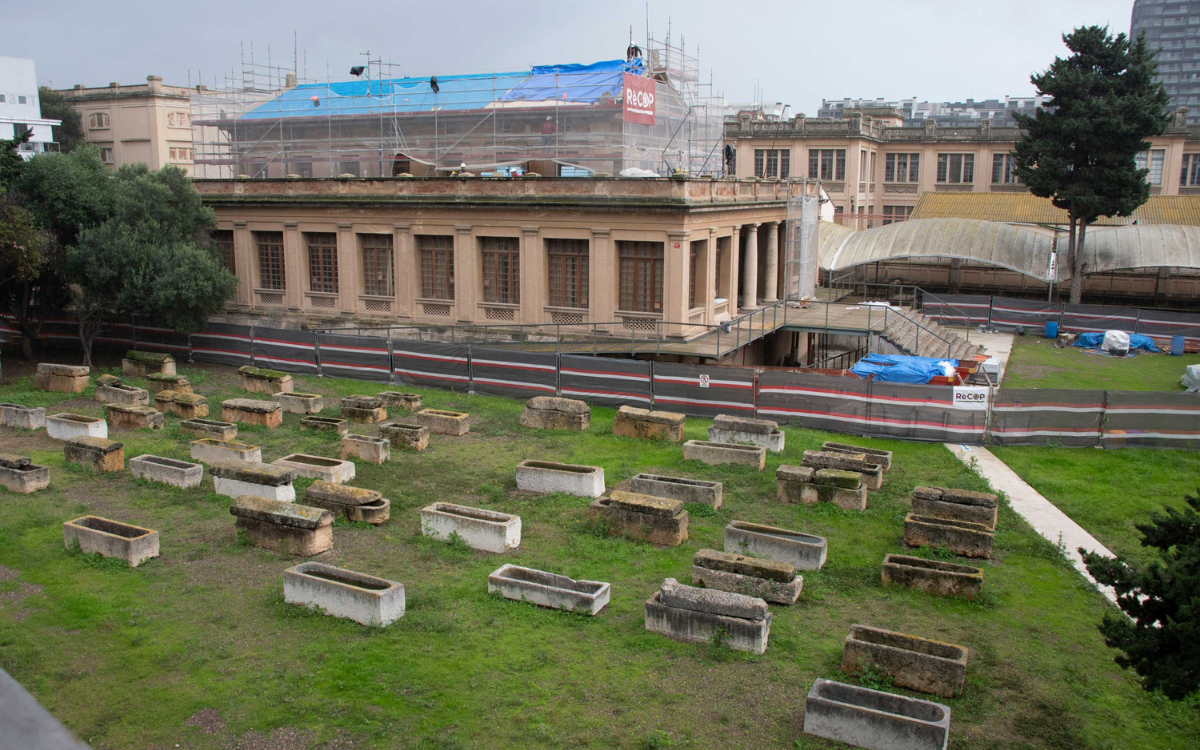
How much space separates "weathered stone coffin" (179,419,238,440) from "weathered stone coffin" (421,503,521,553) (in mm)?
7943

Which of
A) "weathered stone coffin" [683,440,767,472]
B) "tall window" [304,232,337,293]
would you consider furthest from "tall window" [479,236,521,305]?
"weathered stone coffin" [683,440,767,472]

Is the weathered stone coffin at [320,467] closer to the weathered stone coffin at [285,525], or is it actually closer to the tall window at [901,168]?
the weathered stone coffin at [285,525]

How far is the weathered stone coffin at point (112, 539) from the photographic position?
14.8m

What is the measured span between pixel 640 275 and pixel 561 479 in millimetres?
13109

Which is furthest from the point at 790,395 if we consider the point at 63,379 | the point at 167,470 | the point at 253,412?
the point at 63,379

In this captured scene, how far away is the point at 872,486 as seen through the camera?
18922 mm

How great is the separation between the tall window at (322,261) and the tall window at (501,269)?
6.58 meters

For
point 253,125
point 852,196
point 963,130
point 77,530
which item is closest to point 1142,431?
point 77,530

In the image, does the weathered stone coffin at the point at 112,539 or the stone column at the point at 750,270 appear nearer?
the weathered stone coffin at the point at 112,539

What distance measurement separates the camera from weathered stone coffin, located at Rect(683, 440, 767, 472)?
66.6 ft

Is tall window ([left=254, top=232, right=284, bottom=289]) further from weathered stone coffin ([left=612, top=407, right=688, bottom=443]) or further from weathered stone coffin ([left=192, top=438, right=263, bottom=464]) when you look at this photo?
weathered stone coffin ([left=612, top=407, right=688, bottom=443])

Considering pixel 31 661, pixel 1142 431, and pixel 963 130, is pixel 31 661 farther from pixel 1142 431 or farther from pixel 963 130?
pixel 963 130

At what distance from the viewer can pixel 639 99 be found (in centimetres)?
3259

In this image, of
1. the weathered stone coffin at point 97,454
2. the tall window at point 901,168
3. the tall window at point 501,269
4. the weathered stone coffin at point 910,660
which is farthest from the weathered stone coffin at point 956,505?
the tall window at point 901,168
